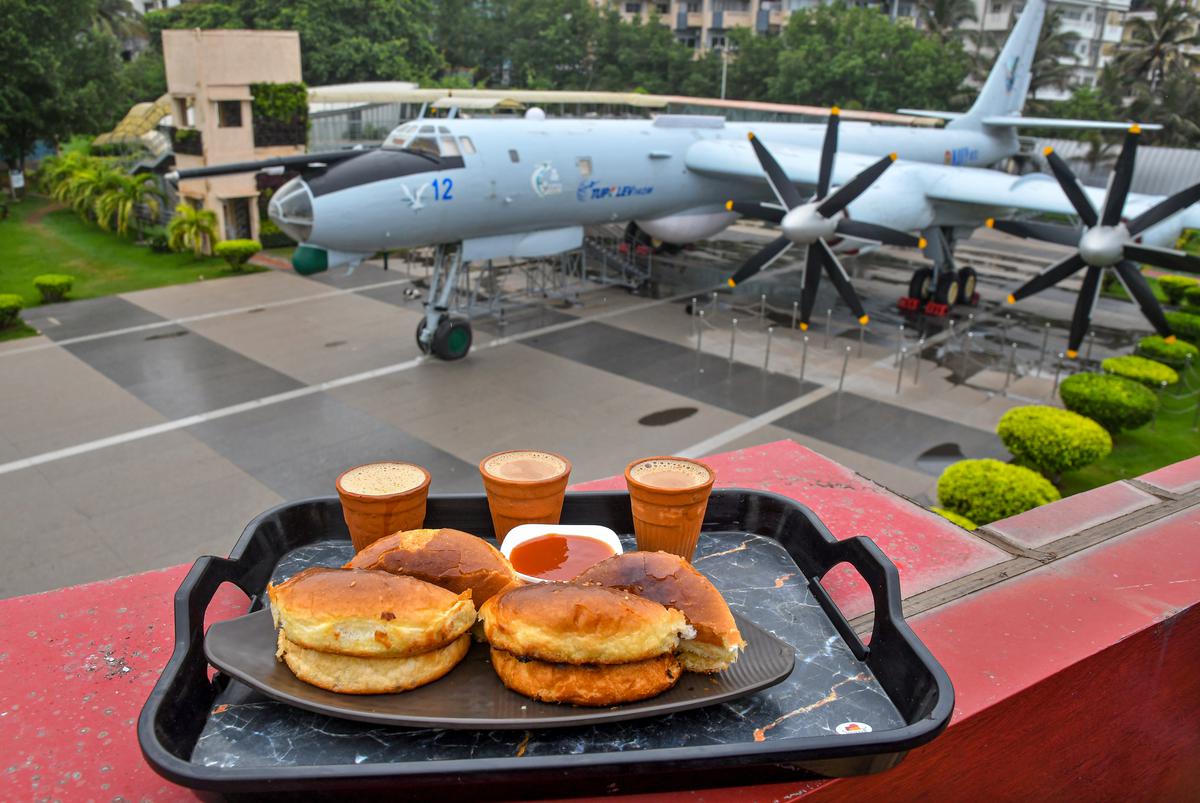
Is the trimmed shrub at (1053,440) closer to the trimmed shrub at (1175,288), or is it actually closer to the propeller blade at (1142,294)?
the propeller blade at (1142,294)

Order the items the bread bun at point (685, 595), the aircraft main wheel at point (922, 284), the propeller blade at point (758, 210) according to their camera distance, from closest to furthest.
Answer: the bread bun at point (685, 595) < the propeller blade at point (758, 210) < the aircraft main wheel at point (922, 284)

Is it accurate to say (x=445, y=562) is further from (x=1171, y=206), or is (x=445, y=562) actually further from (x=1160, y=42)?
(x=1160, y=42)

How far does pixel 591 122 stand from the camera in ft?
66.6

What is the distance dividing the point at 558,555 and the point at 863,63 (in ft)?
187

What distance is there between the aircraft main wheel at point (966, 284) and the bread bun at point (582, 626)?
942 inches

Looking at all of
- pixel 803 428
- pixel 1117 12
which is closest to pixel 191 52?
pixel 803 428

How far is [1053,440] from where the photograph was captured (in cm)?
1234

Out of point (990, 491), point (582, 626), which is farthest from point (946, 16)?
point (582, 626)

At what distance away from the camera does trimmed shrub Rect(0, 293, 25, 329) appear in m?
20.2

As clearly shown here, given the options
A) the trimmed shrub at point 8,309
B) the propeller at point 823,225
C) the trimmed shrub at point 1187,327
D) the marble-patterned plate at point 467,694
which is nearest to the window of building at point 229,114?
the trimmed shrub at point 8,309

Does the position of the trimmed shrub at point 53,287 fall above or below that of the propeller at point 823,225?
below

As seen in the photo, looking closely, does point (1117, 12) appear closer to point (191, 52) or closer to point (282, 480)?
point (191, 52)

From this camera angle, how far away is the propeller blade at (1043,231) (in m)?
16.5

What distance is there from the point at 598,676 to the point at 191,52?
31071mm
